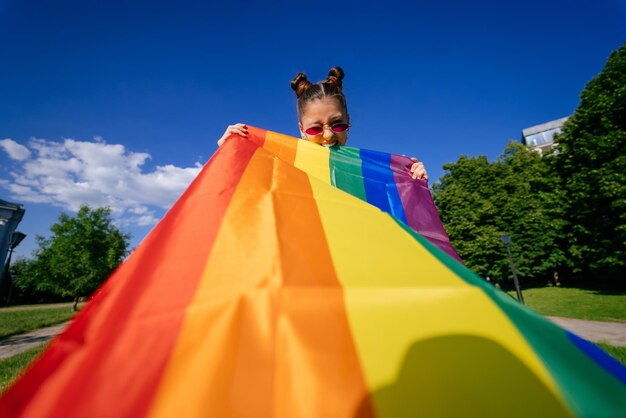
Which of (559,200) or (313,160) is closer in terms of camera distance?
(313,160)

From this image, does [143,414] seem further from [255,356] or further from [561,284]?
[561,284]

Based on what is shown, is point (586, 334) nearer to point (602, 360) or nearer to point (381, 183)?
point (381, 183)

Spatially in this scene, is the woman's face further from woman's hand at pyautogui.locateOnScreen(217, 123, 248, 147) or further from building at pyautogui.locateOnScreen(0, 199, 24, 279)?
building at pyautogui.locateOnScreen(0, 199, 24, 279)

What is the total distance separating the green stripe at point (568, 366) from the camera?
808mm

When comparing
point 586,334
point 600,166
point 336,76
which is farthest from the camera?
point 600,166

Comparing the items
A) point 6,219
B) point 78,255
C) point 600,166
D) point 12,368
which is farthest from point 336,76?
point 6,219

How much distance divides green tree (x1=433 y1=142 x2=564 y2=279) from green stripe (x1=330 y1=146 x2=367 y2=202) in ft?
74.5

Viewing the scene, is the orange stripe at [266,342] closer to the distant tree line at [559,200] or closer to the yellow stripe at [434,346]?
the yellow stripe at [434,346]

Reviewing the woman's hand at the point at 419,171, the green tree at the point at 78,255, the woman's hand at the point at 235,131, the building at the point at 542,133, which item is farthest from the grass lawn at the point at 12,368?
the building at the point at 542,133

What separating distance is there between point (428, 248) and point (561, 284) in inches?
1269

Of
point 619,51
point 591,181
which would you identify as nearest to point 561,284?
point 591,181

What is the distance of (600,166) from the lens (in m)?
15.7

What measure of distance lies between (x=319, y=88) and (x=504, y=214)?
24.8 m

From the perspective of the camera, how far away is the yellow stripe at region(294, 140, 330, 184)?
2.29 m
